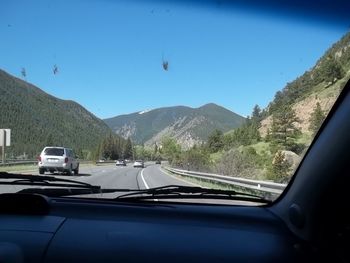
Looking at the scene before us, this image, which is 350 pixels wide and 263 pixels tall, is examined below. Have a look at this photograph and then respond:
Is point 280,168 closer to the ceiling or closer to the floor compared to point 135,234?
closer to the ceiling

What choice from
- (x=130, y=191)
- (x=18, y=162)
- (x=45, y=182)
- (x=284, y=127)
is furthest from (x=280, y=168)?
(x=18, y=162)

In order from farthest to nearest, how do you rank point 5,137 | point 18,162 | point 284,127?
point 18,162 → point 5,137 → point 284,127

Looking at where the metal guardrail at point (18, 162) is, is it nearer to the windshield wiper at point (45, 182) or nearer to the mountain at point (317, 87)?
the windshield wiper at point (45, 182)

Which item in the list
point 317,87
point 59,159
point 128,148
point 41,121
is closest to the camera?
point 317,87

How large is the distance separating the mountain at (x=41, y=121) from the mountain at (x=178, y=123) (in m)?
0.24

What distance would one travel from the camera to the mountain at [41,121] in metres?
4.55

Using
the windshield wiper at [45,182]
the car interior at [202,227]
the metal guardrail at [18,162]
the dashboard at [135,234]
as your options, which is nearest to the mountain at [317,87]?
Result: the car interior at [202,227]

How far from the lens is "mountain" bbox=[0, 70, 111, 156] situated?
14.9 feet

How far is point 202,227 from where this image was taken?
10.3 ft

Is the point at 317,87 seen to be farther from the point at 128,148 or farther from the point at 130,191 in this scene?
the point at 128,148

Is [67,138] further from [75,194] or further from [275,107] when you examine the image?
[275,107]

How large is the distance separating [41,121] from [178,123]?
1.35 m

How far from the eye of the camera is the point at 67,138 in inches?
205

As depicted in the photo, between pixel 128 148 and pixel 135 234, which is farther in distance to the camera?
pixel 128 148
